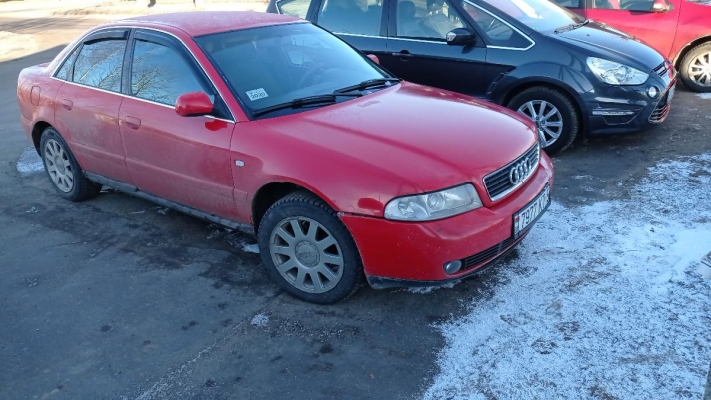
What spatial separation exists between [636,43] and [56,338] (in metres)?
5.76

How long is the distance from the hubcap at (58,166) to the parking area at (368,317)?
0.46 m

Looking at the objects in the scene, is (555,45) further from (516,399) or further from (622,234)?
(516,399)

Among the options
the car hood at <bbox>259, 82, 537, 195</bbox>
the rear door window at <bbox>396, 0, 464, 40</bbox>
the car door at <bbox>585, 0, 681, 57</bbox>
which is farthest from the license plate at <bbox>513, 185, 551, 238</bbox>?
the car door at <bbox>585, 0, 681, 57</bbox>

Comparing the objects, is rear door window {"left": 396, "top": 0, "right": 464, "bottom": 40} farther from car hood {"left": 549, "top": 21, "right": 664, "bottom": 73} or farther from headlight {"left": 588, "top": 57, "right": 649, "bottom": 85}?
headlight {"left": 588, "top": 57, "right": 649, "bottom": 85}

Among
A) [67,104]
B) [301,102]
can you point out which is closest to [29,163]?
[67,104]

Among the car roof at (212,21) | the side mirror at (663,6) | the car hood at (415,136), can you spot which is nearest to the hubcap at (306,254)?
the car hood at (415,136)

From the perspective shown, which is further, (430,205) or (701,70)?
(701,70)

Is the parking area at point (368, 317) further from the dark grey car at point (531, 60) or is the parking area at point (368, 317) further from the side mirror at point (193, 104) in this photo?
the side mirror at point (193, 104)

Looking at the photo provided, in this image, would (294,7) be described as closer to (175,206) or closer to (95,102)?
(95,102)

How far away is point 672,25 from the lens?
768 cm

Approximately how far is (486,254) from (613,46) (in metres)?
3.54

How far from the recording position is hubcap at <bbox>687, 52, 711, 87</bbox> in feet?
25.4

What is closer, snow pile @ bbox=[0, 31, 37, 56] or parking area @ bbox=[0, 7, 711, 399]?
parking area @ bbox=[0, 7, 711, 399]

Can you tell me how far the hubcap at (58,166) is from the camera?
17.7 feet
